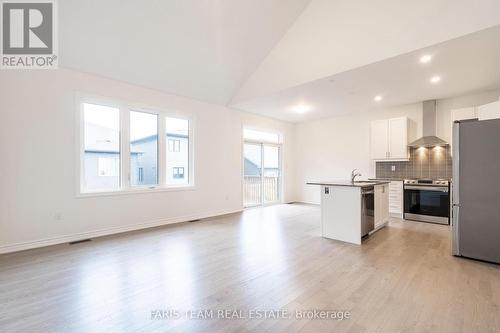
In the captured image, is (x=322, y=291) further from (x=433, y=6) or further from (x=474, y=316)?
(x=433, y=6)

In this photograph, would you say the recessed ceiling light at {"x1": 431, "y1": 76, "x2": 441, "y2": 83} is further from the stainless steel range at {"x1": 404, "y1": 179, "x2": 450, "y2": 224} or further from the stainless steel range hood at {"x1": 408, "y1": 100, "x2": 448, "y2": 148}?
the stainless steel range at {"x1": 404, "y1": 179, "x2": 450, "y2": 224}

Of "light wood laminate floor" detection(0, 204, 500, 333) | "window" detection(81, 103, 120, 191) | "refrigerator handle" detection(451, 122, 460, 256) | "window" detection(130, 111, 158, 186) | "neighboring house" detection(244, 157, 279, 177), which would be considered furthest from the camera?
"neighboring house" detection(244, 157, 279, 177)

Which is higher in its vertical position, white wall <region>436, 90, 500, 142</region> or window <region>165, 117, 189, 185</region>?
A: white wall <region>436, 90, 500, 142</region>

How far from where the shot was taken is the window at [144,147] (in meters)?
4.86

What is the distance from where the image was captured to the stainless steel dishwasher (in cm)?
393

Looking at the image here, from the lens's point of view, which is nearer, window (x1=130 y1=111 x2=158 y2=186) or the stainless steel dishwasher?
the stainless steel dishwasher

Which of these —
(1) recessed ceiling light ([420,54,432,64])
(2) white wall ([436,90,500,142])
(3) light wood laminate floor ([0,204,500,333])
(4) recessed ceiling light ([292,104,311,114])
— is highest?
(1) recessed ceiling light ([420,54,432,64])

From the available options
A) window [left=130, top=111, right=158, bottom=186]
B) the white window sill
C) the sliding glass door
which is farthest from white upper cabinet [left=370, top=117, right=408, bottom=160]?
window [left=130, top=111, right=158, bottom=186]

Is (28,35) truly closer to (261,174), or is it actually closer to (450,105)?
(261,174)

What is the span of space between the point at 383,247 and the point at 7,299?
4564 millimetres

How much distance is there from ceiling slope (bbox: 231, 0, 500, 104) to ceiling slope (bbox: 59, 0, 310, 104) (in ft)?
1.29

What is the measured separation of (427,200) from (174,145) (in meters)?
5.86

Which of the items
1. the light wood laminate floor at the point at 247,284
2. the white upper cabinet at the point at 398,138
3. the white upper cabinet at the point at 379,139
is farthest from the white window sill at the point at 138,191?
the white upper cabinet at the point at 398,138

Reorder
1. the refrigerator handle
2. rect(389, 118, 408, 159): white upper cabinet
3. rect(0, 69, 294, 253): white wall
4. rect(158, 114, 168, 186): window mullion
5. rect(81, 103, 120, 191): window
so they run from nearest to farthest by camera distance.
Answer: the refrigerator handle
rect(0, 69, 294, 253): white wall
rect(81, 103, 120, 191): window
rect(158, 114, 168, 186): window mullion
rect(389, 118, 408, 159): white upper cabinet
